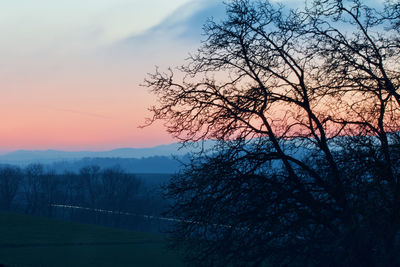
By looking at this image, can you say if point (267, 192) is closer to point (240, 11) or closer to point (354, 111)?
point (354, 111)

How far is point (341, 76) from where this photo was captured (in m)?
8.59

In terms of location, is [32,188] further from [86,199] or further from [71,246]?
[71,246]

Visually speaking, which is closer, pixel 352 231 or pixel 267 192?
pixel 352 231

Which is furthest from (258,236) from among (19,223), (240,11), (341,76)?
(19,223)

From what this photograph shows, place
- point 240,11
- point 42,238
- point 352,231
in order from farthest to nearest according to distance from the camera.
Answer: point 42,238 → point 240,11 → point 352,231

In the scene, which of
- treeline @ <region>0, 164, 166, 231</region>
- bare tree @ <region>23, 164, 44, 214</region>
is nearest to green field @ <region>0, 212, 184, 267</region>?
treeline @ <region>0, 164, 166, 231</region>

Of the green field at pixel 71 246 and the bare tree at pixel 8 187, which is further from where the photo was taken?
the bare tree at pixel 8 187

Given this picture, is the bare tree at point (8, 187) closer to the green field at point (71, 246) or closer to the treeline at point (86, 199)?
the treeline at point (86, 199)

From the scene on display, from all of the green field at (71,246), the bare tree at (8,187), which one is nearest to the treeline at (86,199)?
the bare tree at (8,187)

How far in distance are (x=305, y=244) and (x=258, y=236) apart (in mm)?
786

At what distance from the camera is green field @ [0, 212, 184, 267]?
35594mm

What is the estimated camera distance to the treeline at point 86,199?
90.8m

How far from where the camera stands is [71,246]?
4466 centimetres

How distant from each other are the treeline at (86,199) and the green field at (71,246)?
74.8 ft
